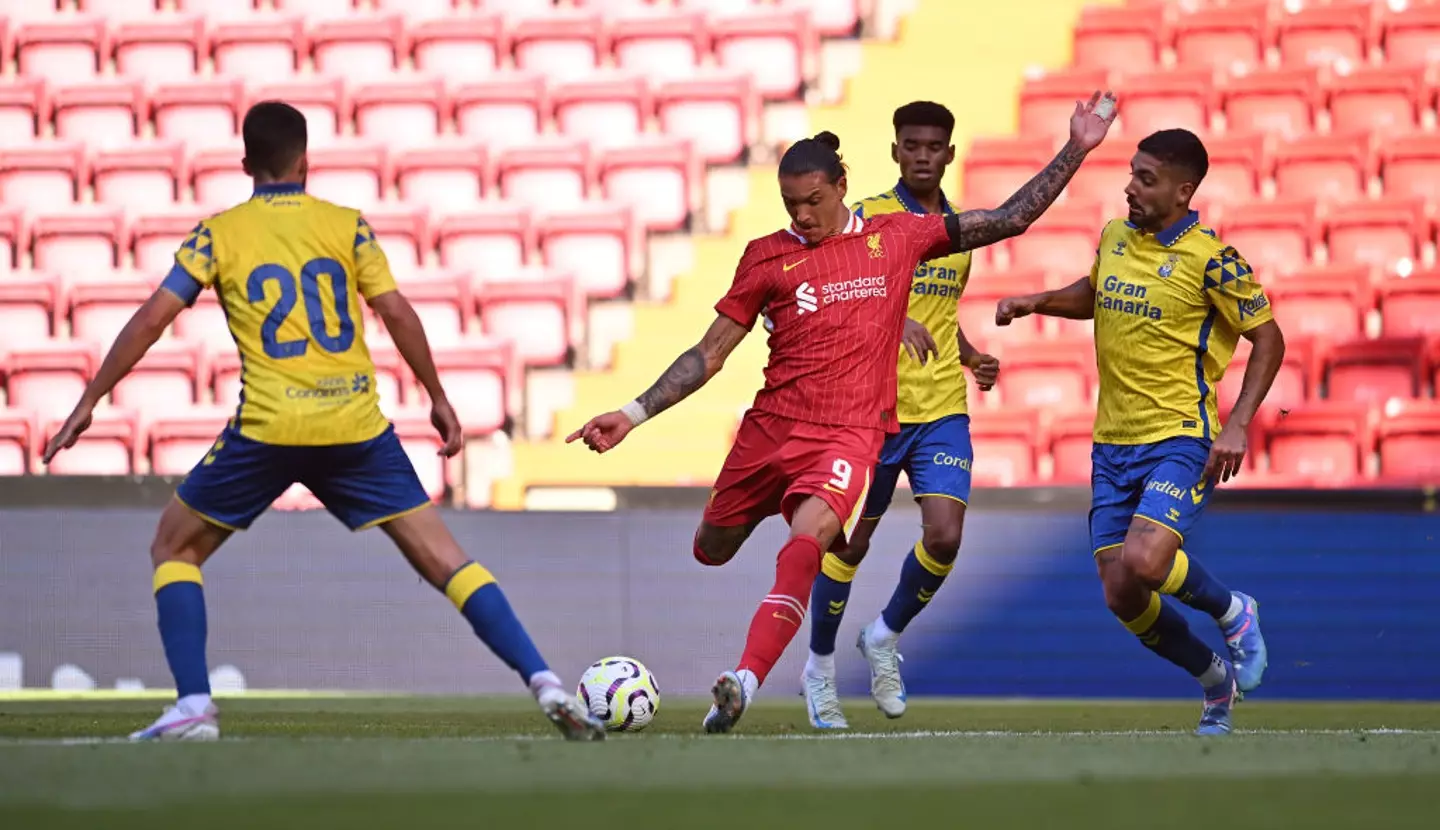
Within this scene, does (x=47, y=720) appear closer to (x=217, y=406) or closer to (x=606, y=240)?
(x=217, y=406)

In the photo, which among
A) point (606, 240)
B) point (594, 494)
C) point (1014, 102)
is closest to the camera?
point (594, 494)

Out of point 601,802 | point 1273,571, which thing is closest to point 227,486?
point 601,802

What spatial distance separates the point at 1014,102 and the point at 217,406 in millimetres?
6482

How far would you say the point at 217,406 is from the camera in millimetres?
13094

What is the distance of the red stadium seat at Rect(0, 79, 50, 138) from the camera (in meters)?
15.7

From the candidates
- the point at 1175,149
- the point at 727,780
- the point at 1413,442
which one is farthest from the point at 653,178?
the point at 727,780

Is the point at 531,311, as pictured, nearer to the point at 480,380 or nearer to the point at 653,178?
the point at 480,380

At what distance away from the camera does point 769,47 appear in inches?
618

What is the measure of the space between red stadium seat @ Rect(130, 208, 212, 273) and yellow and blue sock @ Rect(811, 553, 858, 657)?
7.69 m

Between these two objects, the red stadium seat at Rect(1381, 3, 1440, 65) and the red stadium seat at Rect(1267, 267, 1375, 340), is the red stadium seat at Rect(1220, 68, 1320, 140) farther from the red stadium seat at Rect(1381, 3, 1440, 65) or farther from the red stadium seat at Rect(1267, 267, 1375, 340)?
the red stadium seat at Rect(1267, 267, 1375, 340)

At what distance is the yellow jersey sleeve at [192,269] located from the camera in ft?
19.6

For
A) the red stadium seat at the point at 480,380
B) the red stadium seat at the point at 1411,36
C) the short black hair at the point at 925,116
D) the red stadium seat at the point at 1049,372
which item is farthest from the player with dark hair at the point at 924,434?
the red stadium seat at the point at 1411,36

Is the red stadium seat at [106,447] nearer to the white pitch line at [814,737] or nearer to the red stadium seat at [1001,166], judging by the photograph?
the red stadium seat at [1001,166]

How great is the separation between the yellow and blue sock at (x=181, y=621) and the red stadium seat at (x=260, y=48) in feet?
34.9
